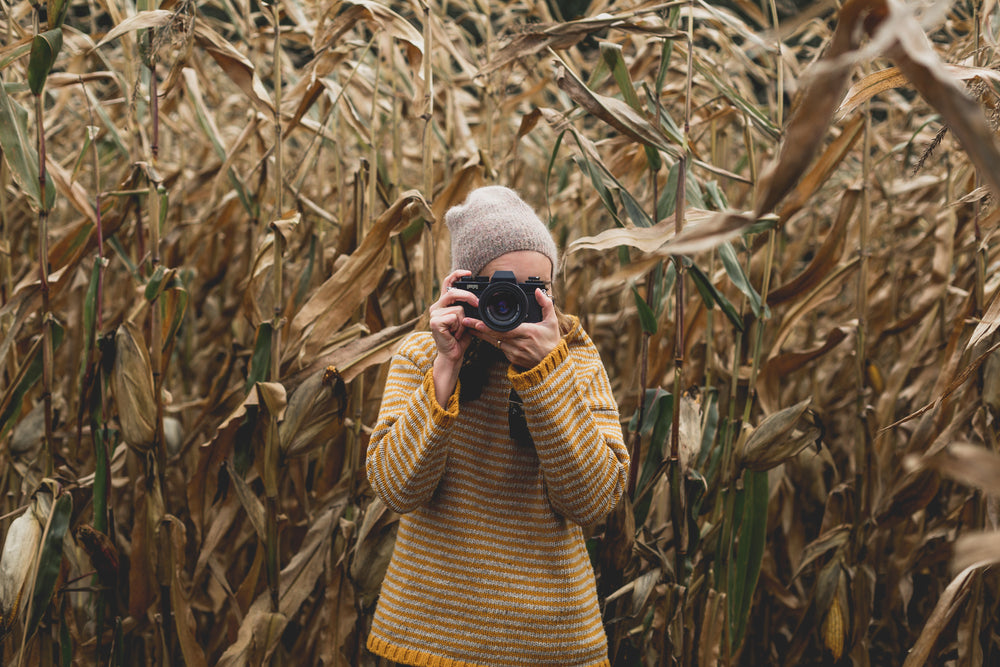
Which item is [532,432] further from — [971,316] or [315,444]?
[971,316]

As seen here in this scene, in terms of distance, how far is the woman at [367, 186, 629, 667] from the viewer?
3.08 feet

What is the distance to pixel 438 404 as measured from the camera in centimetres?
94

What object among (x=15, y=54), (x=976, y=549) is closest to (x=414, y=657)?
(x=976, y=549)

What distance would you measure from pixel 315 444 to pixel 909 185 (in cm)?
139

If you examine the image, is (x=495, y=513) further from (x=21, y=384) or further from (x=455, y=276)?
(x=21, y=384)

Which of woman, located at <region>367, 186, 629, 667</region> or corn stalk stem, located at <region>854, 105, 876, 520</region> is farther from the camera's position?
corn stalk stem, located at <region>854, 105, 876, 520</region>

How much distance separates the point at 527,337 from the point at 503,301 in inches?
2.0

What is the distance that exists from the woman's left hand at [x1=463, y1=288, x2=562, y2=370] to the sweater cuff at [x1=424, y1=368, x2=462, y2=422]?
0.09 meters

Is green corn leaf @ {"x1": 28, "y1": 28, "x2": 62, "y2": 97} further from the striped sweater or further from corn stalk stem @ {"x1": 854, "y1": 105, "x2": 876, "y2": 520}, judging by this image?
corn stalk stem @ {"x1": 854, "y1": 105, "x2": 876, "y2": 520}

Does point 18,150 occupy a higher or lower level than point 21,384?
higher

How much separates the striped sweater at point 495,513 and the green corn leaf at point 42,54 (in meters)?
0.65

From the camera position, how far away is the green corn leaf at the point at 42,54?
1.05 metres

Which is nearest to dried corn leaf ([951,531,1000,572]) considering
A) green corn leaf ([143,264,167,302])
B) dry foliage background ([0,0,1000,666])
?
dry foliage background ([0,0,1000,666])

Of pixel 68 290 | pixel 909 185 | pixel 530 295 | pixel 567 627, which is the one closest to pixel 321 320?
pixel 530 295
